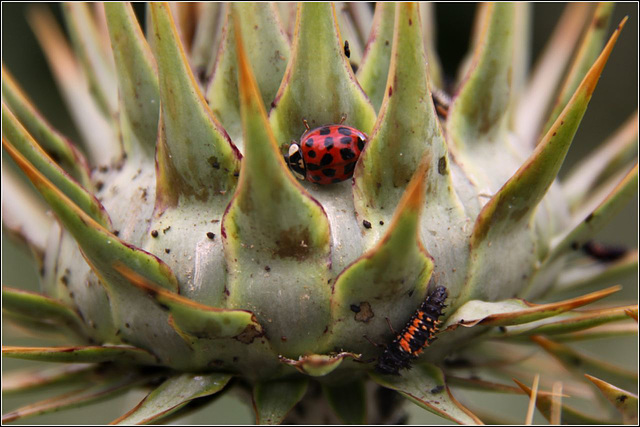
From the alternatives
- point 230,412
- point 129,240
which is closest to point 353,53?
point 129,240

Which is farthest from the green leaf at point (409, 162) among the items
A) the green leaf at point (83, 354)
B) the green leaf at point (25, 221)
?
the green leaf at point (25, 221)

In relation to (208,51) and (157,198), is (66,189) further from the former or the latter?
(208,51)

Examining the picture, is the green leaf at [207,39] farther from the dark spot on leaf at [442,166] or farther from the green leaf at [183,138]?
the dark spot on leaf at [442,166]

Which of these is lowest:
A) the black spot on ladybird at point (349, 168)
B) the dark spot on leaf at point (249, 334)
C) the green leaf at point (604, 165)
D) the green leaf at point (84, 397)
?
the dark spot on leaf at point (249, 334)

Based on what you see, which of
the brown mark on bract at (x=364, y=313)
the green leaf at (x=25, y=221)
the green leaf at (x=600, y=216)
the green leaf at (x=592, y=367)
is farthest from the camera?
the green leaf at (x=25, y=221)

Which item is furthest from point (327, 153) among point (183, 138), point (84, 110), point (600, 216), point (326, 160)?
point (84, 110)

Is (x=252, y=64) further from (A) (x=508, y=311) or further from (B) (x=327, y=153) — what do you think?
(A) (x=508, y=311)
